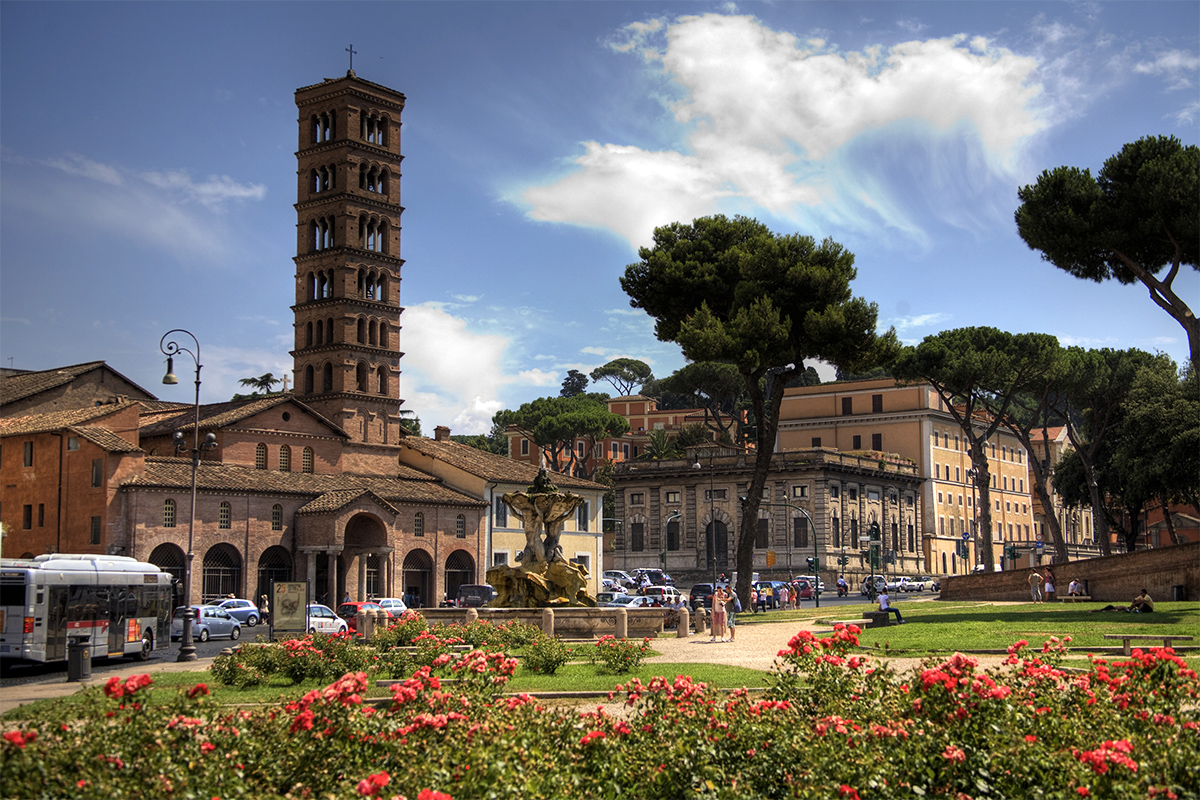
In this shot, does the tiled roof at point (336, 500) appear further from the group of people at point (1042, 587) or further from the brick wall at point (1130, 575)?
the group of people at point (1042, 587)

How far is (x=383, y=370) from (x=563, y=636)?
39.0 m

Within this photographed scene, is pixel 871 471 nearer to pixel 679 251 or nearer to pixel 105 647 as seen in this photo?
pixel 679 251

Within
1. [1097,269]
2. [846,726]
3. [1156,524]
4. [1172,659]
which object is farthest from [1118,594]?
[1156,524]

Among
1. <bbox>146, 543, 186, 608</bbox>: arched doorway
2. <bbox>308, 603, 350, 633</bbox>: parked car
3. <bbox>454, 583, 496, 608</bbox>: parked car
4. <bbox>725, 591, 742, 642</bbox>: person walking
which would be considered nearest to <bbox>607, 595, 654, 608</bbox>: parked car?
<bbox>454, 583, 496, 608</bbox>: parked car

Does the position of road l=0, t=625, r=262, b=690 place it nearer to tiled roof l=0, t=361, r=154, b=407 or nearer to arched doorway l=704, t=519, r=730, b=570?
tiled roof l=0, t=361, r=154, b=407

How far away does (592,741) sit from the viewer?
892 cm

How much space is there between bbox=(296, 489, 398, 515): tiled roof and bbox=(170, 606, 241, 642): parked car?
13844 mm

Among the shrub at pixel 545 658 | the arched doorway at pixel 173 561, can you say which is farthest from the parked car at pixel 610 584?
the shrub at pixel 545 658

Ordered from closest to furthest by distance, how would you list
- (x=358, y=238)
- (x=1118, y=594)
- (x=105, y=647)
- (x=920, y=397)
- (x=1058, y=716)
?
(x=1058, y=716) → (x=105, y=647) → (x=1118, y=594) → (x=358, y=238) → (x=920, y=397)

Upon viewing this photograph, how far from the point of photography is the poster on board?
90.4 feet

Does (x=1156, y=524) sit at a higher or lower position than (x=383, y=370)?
lower

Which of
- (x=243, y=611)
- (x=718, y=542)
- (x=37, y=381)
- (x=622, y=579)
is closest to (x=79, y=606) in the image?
(x=243, y=611)

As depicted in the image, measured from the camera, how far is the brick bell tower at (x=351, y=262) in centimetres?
6200

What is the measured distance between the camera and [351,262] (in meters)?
62.6
